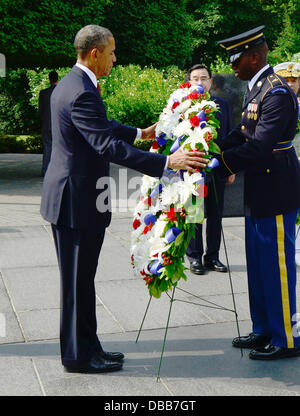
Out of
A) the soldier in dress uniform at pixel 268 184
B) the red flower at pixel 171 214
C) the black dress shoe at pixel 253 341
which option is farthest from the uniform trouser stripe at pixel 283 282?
the red flower at pixel 171 214

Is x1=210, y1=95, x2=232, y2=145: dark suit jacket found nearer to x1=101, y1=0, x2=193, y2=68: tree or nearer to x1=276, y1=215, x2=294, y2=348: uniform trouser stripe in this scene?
x1=276, y1=215, x2=294, y2=348: uniform trouser stripe

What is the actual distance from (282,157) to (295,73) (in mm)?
2513

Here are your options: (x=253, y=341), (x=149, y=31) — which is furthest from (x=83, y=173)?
(x=149, y=31)

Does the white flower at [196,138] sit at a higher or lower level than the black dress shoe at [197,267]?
higher

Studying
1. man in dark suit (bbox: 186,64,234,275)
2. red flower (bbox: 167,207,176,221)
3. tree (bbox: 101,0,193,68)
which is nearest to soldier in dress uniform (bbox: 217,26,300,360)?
red flower (bbox: 167,207,176,221)

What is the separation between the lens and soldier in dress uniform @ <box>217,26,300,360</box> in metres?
3.91

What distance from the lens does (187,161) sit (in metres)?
3.56

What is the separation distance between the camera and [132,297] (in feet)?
17.5

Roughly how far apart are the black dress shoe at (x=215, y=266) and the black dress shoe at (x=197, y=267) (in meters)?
0.18

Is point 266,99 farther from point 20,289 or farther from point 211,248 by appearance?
point 20,289

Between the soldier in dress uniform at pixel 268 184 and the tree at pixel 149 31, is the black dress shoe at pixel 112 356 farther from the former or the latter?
the tree at pixel 149 31

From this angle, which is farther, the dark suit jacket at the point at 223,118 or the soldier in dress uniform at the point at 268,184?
the dark suit jacket at the point at 223,118

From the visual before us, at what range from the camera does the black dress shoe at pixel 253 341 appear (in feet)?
14.0

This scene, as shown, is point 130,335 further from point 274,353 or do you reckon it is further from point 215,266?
point 215,266
